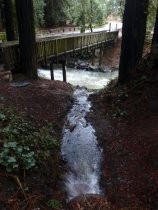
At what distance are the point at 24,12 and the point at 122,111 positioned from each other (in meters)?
6.13

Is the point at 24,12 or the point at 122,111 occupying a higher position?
the point at 24,12

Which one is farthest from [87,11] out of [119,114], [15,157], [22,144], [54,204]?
[54,204]

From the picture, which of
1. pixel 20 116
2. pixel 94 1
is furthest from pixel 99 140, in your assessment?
pixel 94 1

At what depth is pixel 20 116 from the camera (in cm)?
752

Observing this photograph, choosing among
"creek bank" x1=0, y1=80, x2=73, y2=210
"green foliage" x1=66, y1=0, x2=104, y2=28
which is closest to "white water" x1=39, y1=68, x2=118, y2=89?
"creek bank" x1=0, y1=80, x2=73, y2=210

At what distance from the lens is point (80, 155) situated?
699 centimetres

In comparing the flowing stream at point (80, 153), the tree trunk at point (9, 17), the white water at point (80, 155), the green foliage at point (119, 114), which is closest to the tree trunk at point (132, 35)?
the flowing stream at point (80, 153)

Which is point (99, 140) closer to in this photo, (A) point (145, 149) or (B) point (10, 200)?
(A) point (145, 149)

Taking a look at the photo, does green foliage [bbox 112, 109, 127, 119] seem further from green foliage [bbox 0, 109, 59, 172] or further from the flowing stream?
green foliage [bbox 0, 109, 59, 172]

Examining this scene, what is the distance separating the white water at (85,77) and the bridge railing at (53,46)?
8.56 feet

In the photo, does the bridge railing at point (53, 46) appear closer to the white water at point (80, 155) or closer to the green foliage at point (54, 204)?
the white water at point (80, 155)

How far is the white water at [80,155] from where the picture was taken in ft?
18.5

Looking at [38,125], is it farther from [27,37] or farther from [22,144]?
[27,37]

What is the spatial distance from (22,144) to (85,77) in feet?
59.0
